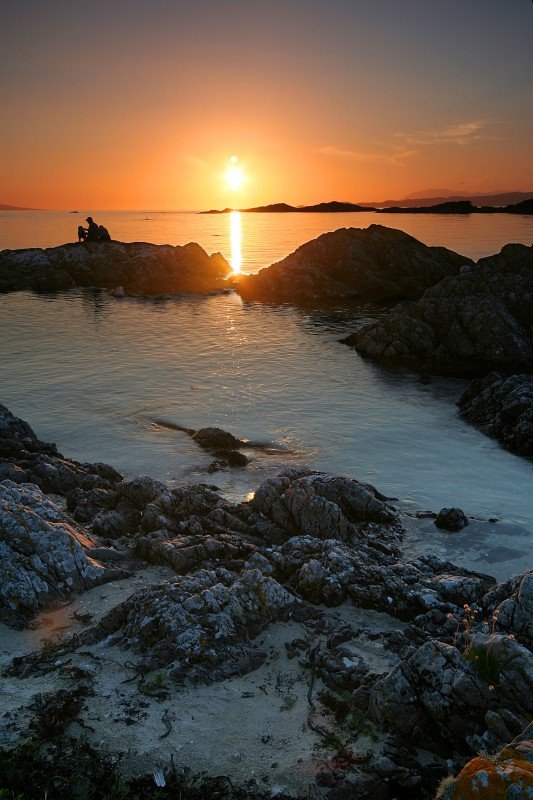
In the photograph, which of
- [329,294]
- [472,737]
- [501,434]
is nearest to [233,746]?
[472,737]

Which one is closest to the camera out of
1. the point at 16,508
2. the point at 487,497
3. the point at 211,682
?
the point at 211,682

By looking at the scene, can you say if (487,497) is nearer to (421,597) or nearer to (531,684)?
(421,597)

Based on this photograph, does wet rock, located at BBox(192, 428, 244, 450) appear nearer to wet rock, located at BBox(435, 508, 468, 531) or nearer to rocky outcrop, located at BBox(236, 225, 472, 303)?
wet rock, located at BBox(435, 508, 468, 531)

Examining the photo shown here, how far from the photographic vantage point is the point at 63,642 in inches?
444

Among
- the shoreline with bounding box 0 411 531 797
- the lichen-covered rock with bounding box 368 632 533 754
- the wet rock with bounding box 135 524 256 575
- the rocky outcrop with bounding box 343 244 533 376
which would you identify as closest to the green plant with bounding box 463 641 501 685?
the lichen-covered rock with bounding box 368 632 533 754

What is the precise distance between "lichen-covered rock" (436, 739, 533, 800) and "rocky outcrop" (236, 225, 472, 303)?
66.8 meters

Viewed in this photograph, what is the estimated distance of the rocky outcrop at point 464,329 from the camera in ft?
135

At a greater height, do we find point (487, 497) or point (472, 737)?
point (472, 737)

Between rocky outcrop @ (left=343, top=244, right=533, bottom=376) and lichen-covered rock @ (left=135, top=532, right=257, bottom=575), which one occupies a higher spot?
rocky outcrop @ (left=343, top=244, right=533, bottom=376)

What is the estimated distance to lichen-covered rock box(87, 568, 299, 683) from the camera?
1065 cm

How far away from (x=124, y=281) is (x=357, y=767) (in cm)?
7886

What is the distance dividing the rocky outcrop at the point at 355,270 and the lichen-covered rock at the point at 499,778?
66.8m

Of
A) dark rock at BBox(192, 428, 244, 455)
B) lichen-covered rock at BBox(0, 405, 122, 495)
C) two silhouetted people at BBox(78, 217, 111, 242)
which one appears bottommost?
dark rock at BBox(192, 428, 244, 455)

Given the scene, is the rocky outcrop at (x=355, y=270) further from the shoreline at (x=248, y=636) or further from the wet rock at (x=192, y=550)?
the wet rock at (x=192, y=550)
